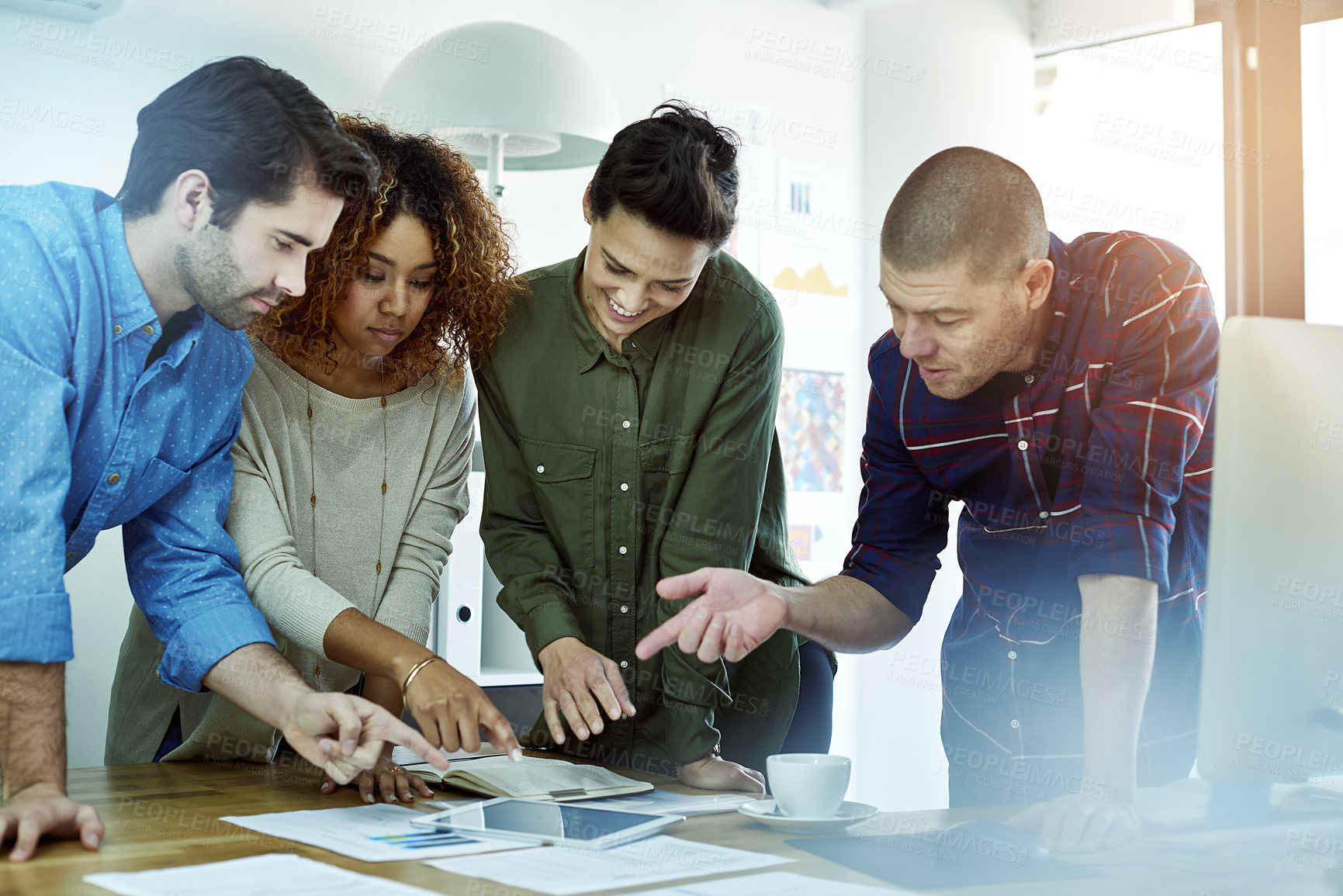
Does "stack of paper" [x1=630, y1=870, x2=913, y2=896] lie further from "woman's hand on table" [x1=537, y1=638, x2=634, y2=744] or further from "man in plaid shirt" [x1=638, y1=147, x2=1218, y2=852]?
"woman's hand on table" [x1=537, y1=638, x2=634, y2=744]

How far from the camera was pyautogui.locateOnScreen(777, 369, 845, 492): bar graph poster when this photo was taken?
154 inches

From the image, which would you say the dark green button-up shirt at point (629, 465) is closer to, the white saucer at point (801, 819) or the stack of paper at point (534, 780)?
the stack of paper at point (534, 780)

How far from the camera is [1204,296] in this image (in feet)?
4.50

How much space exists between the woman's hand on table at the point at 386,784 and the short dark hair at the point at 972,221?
0.84 metres

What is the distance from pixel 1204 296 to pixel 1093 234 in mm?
227

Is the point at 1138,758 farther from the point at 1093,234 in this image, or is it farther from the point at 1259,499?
the point at 1259,499

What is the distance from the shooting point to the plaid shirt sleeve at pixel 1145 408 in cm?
125

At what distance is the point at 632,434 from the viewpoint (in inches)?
66.9

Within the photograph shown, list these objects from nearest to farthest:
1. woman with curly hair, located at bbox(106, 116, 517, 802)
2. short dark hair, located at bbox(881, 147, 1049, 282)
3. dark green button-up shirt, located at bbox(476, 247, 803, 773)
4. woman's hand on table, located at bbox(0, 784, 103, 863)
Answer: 1. woman's hand on table, located at bbox(0, 784, 103, 863)
2. short dark hair, located at bbox(881, 147, 1049, 282)
3. woman with curly hair, located at bbox(106, 116, 517, 802)
4. dark green button-up shirt, located at bbox(476, 247, 803, 773)

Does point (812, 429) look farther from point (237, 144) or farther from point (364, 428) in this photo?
point (237, 144)

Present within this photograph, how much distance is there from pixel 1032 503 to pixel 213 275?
1.07 meters

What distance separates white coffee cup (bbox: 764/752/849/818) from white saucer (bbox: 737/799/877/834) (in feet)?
0.03

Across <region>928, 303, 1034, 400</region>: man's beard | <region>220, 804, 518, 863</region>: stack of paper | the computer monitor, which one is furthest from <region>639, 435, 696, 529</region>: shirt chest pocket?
the computer monitor

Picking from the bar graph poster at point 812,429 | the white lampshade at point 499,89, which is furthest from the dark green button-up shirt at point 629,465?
the bar graph poster at point 812,429
